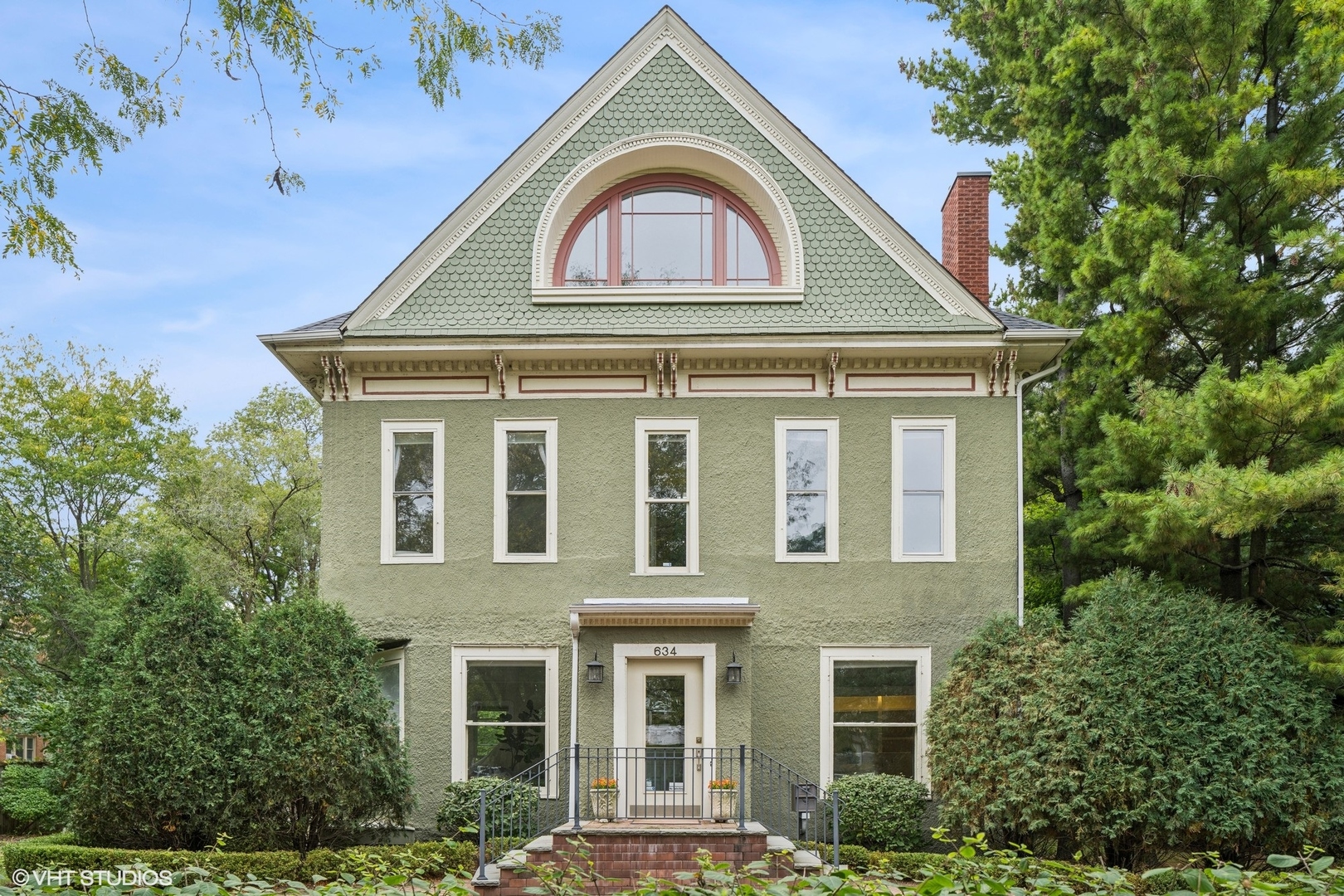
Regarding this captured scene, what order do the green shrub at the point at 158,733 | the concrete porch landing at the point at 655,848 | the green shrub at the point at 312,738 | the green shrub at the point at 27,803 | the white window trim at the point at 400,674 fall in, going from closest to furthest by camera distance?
the concrete porch landing at the point at 655,848 → the green shrub at the point at 158,733 → the green shrub at the point at 312,738 → the white window trim at the point at 400,674 → the green shrub at the point at 27,803

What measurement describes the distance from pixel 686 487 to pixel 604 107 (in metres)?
5.41

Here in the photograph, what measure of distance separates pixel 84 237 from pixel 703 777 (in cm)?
906

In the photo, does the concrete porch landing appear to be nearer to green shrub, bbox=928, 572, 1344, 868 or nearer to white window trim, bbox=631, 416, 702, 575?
green shrub, bbox=928, 572, 1344, 868

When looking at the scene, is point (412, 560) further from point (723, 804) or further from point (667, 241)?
point (667, 241)

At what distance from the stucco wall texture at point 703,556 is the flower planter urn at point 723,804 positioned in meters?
1.28

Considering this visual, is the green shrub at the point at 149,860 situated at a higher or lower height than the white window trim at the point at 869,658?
lower

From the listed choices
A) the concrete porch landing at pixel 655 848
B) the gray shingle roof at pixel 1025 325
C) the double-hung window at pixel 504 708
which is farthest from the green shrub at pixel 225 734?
the gray shingle roof at pixel 1025 325

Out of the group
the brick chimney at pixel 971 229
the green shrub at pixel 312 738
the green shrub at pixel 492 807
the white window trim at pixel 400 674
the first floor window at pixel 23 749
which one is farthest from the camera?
the first floor window at pixel 23 749

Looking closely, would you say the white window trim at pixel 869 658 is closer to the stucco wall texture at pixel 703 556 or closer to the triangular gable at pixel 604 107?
the stucco wall texture at pixel 703 556

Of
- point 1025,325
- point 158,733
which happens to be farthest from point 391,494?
point 1025,325

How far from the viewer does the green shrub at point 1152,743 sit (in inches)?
445

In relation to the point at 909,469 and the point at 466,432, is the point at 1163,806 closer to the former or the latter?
the point at 909,469

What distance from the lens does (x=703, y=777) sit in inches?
513

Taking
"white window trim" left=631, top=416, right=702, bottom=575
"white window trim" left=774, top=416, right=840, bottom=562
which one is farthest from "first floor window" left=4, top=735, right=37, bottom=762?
"white window trim" left=774, top=416, right=840, bottom=562
